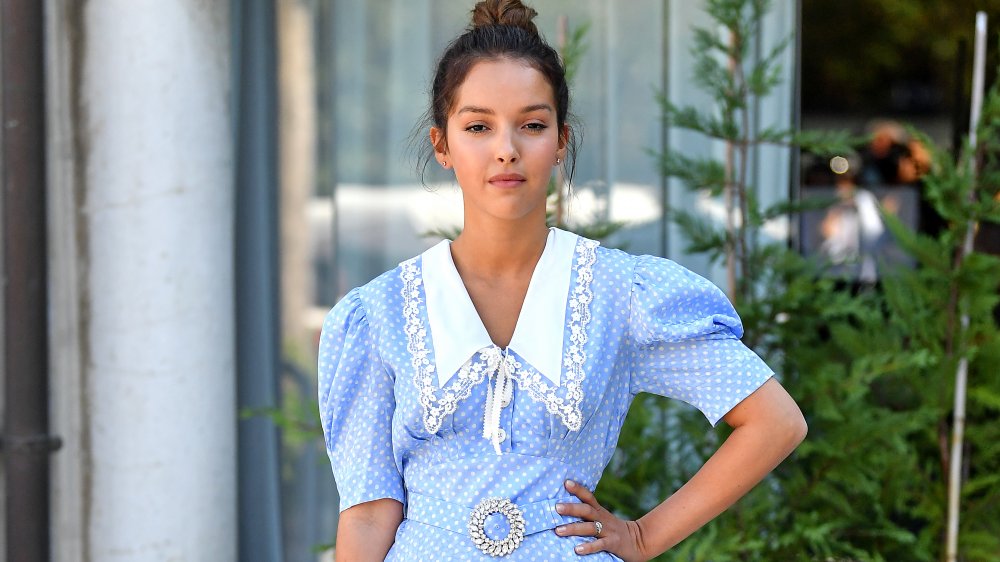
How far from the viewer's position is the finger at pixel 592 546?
68.2 inches

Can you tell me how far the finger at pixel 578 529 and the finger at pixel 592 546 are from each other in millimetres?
13

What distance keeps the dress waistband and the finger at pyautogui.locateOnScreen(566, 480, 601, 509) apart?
11 mm

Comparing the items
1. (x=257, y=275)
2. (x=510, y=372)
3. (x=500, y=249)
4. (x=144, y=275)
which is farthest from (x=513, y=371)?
(x=257, y=275)

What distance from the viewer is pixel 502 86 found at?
176cm

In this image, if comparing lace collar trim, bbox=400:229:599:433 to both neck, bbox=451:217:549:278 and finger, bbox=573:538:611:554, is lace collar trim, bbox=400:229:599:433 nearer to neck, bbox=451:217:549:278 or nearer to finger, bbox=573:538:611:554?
neck, bbox=451:217:549:278

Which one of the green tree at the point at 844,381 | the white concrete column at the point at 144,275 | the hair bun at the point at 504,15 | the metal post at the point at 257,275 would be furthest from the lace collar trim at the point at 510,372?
the metal post at the point at 257,275

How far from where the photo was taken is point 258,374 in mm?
3947

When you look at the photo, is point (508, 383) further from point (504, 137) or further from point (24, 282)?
point (24, 282)

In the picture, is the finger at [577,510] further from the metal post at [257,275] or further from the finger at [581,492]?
the metal post at [257,275]

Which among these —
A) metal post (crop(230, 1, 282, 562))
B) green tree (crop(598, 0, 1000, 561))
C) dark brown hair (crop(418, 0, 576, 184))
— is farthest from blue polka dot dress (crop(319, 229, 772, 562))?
metal post (crop(230, 1, 282, 562))

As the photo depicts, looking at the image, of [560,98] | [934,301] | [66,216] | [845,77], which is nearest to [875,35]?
[845,77]

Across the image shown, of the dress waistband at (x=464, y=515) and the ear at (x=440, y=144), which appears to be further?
the ear at (x=440, y=144)

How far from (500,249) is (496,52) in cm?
28

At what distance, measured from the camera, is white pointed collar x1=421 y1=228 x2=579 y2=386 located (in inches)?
68.8
